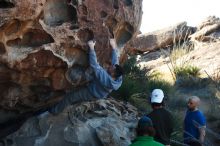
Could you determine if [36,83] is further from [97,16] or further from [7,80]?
[97,16]

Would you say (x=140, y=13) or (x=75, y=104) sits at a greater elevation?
(x=140, y=13)

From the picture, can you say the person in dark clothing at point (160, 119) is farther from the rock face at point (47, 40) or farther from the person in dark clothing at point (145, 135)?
the person in dark clothing at point (145, 135)

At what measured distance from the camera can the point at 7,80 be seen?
6.75 metres

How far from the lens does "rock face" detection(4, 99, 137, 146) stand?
773cm

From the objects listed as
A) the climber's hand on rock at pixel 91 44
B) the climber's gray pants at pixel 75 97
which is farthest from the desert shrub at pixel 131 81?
the climber's hand on rock at pixel 91 44

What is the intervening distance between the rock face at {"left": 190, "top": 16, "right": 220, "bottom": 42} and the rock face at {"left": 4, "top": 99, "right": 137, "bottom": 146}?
1152cm

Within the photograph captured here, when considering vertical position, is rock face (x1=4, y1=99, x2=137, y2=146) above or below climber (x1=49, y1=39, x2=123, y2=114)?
below

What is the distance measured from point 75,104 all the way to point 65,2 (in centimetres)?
216

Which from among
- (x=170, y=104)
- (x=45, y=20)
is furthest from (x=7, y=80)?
(x=170, y=104)

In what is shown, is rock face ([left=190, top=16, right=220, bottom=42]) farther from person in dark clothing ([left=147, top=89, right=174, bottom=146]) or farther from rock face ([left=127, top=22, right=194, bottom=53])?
person in dark clothing ([left=147, top=89, right=174, bottom=146])

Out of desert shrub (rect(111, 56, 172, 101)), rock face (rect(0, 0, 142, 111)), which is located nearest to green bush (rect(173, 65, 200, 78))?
desert shrub (rect(111, 56, 172, 101))

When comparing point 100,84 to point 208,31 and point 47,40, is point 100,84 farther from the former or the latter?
point 208,31

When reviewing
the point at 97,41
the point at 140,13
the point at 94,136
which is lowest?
the point at 94,136

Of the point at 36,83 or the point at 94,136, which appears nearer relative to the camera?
the point at 36,83
